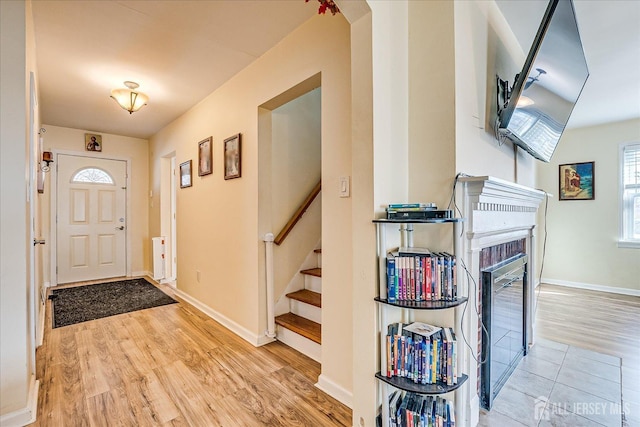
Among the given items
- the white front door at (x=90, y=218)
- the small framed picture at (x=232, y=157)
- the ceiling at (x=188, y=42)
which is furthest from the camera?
the white front door at (x=90, y=218)

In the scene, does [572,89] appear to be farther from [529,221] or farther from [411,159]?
[411,159]

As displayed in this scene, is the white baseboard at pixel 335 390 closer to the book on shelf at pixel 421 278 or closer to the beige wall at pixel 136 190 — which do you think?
the book on shelf at pixel 421 278

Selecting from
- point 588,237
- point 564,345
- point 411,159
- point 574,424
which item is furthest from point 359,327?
point 588,237

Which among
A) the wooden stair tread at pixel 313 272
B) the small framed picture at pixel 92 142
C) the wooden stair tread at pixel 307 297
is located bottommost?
the wooden stair tread at pixel 307 297

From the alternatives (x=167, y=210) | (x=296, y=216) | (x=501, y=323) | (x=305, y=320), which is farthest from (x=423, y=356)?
(x=167, y=210)

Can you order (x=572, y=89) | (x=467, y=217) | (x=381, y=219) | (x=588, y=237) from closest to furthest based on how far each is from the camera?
(x=381, y=219)
(x=467, y=217)
(x=572, y=89)
(x=588, y=237)

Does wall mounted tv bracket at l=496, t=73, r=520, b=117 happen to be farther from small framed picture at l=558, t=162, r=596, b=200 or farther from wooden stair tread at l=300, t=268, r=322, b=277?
small framed picture at l=558, t=162, r=596, b=200

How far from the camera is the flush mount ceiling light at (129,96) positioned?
2965 millimetres

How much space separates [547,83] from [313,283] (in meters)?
2.24

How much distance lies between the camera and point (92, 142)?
15.4 ft

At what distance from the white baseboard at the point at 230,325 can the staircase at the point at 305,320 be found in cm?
16

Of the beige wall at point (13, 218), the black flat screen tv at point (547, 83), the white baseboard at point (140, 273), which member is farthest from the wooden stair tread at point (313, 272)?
the white baseboard at point (140, 273)

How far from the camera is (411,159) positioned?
5.00 feet

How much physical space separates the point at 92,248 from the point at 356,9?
533 centimetres
